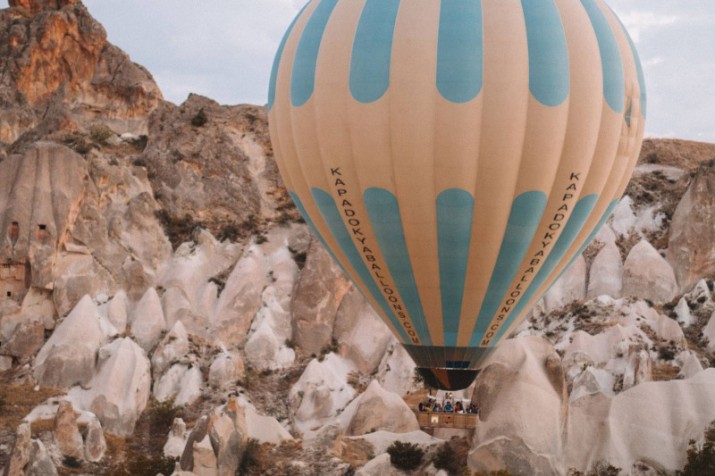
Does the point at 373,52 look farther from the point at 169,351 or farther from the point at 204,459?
the point at 169,351

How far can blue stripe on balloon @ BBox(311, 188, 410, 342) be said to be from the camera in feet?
54.8

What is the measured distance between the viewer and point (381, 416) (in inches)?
1034

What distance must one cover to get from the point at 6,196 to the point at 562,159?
79.3 feet

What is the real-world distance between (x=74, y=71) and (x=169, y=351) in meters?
31.2

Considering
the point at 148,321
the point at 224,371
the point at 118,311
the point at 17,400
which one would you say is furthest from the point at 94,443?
the point at 118,311

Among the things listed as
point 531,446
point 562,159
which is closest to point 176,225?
point 531,446

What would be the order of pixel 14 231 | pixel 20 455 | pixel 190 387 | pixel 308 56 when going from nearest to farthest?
pixel 308 56, pixel 20 455, pixel 190 387, pixel 14 231

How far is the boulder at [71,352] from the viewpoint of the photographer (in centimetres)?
3002

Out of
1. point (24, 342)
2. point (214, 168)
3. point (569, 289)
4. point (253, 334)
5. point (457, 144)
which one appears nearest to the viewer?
point (457, 144)

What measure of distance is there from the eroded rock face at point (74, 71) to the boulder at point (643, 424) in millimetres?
37491

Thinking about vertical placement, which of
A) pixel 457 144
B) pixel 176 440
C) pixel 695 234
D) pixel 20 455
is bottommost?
pixel 20 455

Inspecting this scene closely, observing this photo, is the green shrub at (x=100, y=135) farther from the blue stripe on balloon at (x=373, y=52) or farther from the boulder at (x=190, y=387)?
the blue stripe on balloon at (x=373, y=52)

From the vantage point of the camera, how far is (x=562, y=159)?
15.6 metres

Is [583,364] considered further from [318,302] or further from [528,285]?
[528,285]
